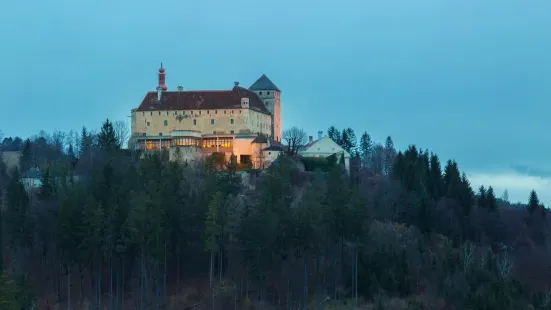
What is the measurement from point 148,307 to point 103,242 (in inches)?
199

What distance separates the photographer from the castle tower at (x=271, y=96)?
97.7 metres

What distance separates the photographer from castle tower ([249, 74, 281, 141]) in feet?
320

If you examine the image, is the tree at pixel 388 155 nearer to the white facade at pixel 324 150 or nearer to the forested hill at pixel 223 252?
the white facade at pixel 324 150

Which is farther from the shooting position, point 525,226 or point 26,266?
point 525,226

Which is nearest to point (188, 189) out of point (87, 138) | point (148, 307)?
point (148, 307)

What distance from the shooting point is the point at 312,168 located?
89.6 m

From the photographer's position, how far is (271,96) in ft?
321

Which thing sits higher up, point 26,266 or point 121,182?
point 121,182

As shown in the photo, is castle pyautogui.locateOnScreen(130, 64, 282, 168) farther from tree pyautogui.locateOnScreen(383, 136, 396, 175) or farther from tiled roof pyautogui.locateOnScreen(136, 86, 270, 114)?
tree pyautogui.locateOnScreen(383, 136, 396, 175)

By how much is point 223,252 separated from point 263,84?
3477 centimetres

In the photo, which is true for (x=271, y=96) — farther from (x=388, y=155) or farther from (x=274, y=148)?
(x=388, y=155)

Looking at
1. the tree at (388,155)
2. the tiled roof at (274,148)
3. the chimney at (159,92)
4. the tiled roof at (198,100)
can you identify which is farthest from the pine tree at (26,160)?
the tree at (388,155)

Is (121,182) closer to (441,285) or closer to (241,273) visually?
(241,273)

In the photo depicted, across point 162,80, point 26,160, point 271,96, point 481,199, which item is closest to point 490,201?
point 481,199
